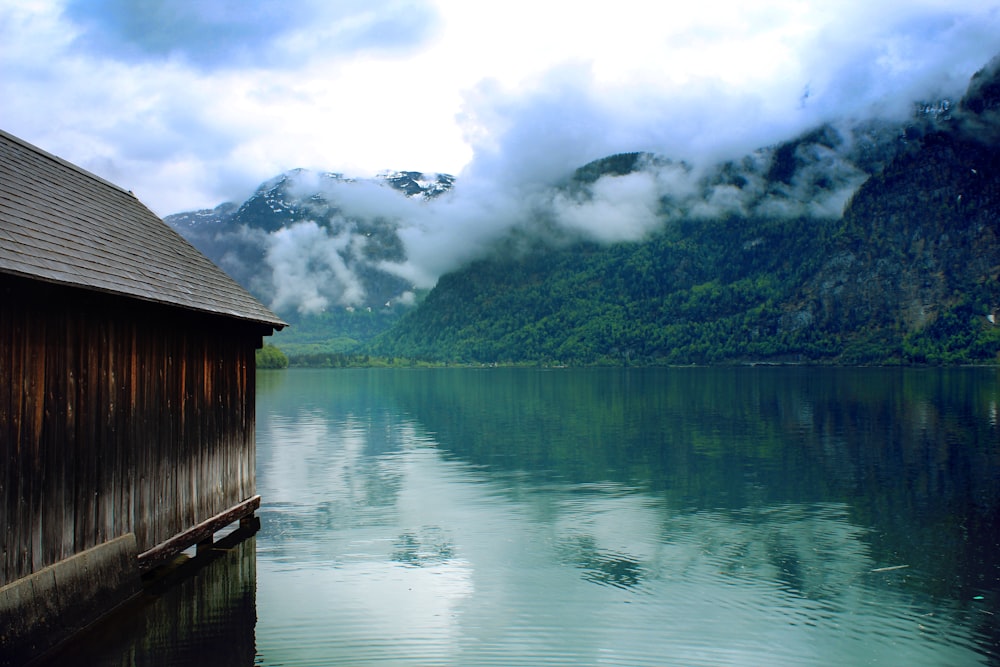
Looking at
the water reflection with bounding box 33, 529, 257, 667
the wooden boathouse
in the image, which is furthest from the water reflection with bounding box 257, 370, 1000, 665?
the wooden boathouse

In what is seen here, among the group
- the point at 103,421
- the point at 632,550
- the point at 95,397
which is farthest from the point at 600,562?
the point at 95,397

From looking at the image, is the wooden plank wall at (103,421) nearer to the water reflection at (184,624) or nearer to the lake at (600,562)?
the water reflection at (184,624)

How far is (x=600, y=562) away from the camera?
1778cm

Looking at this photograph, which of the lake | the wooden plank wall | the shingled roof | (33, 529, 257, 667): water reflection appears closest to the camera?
the wooden plank wall

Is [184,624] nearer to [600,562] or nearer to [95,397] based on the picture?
[95,397]

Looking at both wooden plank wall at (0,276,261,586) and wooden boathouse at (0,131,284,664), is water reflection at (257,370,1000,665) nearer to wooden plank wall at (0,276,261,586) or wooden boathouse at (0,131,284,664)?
wooden boathouse at (0,131,284,664)

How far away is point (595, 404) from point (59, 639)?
6235cm

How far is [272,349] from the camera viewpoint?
545ft

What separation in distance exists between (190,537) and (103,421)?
12.7ft

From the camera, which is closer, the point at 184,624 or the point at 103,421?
the point at 103,421

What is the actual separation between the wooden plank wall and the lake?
72.5 inches

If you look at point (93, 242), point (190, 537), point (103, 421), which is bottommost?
point (190, 537)

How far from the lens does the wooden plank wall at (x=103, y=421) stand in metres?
9.97

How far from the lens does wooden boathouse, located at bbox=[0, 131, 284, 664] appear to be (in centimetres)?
998
